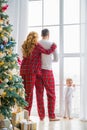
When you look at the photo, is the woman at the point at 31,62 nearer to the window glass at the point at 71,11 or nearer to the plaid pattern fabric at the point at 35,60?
the plaid pattern fabric at the point at 35,60

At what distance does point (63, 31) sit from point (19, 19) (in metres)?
0.83

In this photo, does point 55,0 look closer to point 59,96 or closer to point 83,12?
point 83,12

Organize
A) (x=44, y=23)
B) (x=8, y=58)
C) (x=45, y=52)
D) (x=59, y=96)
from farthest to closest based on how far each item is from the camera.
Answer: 1. (x=44, y=23)
2. (x=59, y=96)
3. (x=45, y=52)
4. (x=8, y=58)

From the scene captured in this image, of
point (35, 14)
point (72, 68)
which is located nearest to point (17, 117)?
point (72, 68)

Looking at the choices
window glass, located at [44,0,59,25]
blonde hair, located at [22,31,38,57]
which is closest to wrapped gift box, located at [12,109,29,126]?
blonde hair, located at [22,31,38,57]

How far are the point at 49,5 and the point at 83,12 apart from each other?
852 mm

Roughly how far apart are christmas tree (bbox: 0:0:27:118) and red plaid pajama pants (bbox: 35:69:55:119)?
1.02 meters

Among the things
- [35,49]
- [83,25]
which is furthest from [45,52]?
[83,25]

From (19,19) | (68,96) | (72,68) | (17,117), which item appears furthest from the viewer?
(19,19)

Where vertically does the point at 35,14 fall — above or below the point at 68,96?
above

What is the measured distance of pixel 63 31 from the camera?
5172mm

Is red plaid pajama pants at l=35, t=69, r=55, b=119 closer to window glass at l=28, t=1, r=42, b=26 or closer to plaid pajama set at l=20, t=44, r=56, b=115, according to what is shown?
plaid pajama set at l=20, t=44, r=56, b=115

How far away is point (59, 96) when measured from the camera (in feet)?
16.4

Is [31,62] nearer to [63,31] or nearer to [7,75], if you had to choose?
[63,31]
